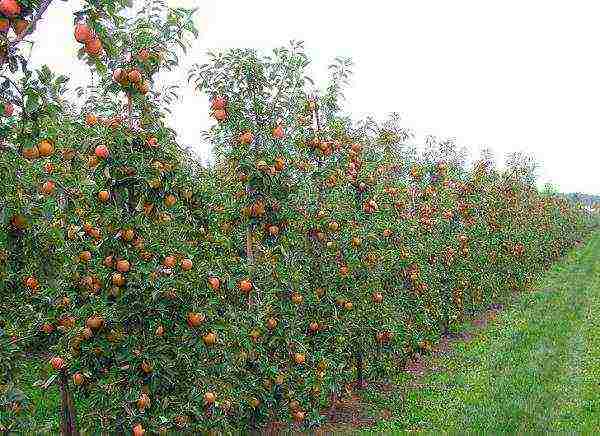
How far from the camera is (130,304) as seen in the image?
3705mm

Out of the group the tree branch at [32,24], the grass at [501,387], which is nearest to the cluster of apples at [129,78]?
the tree branch at [32,24]

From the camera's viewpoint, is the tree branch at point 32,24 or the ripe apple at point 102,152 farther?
the ripe apple at point 102,152

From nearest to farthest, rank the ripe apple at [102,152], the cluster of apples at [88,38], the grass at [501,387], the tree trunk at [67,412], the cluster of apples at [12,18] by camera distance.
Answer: the cluster of apples at [12,18], the cluster of apples at [88,38], the ripe apple at [102,152], the tree trunk at [67,412], the grass at [501,387]

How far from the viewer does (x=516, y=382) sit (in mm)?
7160

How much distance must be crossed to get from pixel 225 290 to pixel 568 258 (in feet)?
70.5

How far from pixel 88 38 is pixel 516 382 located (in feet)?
20.3

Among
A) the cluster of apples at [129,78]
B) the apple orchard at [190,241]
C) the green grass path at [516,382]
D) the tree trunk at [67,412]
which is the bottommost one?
the green grass path at [516,382]

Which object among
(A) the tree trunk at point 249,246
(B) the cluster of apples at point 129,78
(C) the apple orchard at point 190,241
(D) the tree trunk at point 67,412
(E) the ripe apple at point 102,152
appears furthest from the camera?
(A) the tree trunk at point 249,246

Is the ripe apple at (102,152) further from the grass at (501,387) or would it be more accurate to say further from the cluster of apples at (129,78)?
the grass at (501,387)

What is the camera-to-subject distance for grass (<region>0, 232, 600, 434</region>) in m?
6.00

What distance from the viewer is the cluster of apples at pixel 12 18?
2.11 meters

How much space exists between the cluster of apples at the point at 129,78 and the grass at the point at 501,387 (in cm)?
181

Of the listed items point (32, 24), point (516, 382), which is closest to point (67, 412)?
point (32, 24)

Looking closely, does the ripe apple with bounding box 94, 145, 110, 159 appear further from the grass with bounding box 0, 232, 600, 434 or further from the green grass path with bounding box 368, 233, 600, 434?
the green grass path with bounding box 368, 233, 600, 434
